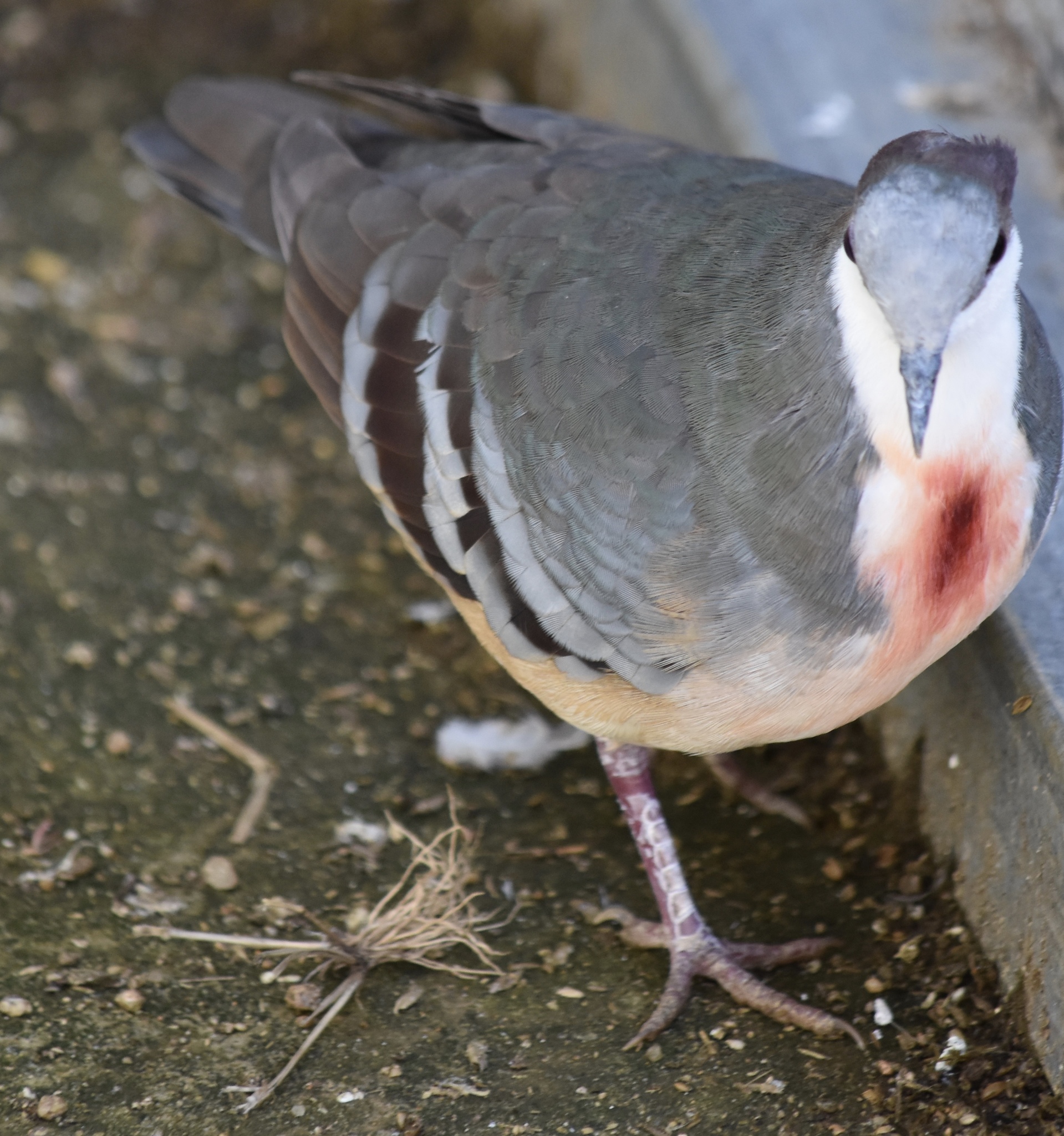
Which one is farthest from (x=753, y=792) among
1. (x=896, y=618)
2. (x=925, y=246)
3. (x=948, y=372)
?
(x=925, y=246)

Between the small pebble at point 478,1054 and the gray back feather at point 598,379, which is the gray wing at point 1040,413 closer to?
the gray back feather at point 598,379

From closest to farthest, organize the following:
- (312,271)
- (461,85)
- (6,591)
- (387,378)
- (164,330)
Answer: (387,378), (312,271), (6,591), (164,330), (461,85)

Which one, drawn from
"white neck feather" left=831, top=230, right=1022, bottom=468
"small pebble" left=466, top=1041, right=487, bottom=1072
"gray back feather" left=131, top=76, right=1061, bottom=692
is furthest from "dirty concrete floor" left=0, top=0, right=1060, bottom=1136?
"white neck feather" left=831, top=230, right=1022, bottom=468

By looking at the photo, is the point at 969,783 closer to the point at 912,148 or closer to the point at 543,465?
the point at 543,465

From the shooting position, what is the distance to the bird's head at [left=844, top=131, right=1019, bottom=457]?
6.87 ft

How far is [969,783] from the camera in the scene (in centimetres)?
296

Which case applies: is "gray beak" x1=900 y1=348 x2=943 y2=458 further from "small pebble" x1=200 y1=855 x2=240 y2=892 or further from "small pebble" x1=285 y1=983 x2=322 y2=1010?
"small pebble" x1=200 y1=855 x2=240 y2=892

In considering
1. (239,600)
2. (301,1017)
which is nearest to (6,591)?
(239,600)

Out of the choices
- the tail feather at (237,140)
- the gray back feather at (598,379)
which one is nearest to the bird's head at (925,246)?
the gray back feather at (598,379)

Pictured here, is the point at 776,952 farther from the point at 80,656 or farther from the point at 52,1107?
the point at 80,656

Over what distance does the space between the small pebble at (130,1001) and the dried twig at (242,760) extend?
0.53 meters

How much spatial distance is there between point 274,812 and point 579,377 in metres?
1.40

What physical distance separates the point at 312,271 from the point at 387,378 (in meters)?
0.43

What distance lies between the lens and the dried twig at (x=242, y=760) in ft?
11.0
